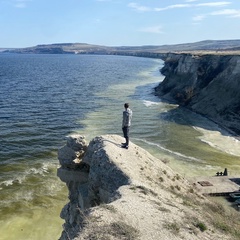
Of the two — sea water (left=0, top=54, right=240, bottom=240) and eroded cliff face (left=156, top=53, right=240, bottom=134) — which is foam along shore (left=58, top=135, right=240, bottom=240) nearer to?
sea water (left=0, top=54, right=240, bottom=240)

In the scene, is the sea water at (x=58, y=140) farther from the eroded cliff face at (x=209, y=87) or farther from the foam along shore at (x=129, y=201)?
the foam along shore at (x=129, y=201)

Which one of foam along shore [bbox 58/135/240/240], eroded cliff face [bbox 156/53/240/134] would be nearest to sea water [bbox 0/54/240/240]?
eroded cliff face [bbox 156/53/240/134]

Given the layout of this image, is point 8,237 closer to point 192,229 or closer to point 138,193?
point 138,193

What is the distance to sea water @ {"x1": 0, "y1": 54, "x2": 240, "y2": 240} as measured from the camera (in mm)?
30266

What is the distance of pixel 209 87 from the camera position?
246 feet

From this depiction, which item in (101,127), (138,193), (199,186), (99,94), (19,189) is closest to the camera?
(138,193)

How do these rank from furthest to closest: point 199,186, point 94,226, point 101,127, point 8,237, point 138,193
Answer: point 101,127
point 199,186
point 8,237
point 138,193
point 94,226

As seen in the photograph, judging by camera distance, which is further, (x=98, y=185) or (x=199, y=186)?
(x=199, y=186)

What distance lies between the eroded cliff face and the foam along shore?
36.9 meters

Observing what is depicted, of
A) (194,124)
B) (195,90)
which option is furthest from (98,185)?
(195,90)

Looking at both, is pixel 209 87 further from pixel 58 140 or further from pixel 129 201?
pixel 129 201

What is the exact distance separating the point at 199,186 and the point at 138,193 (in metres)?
12.1

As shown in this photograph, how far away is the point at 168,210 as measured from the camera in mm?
17516

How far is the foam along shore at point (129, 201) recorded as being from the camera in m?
15.1
